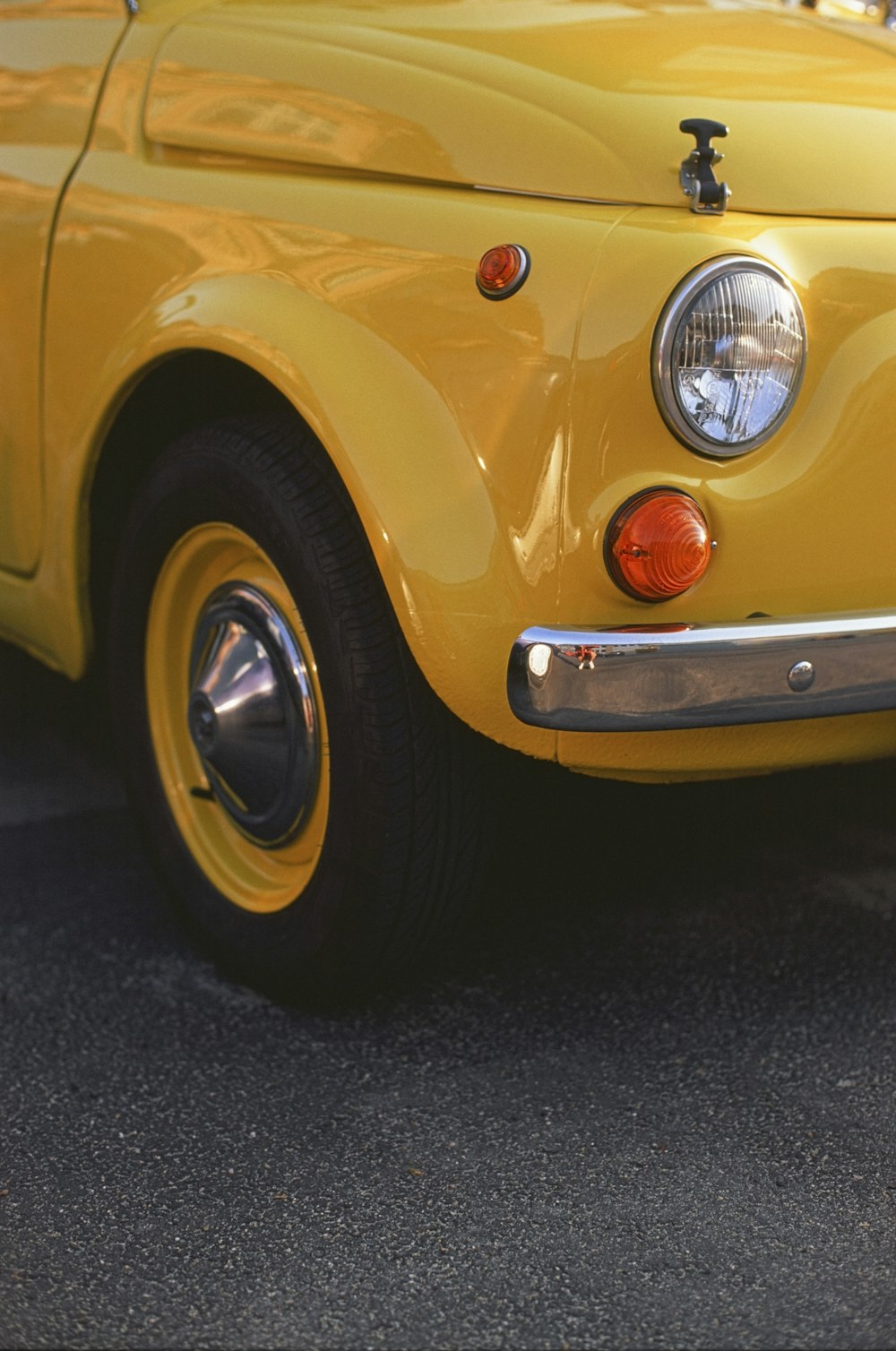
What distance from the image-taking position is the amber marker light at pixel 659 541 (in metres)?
1.83

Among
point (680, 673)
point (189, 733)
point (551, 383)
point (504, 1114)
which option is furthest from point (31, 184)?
point (504, 1114)

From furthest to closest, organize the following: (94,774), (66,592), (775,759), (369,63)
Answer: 1. (94,774)
2. (66,592)
3. (369,63)
4. (775,759)

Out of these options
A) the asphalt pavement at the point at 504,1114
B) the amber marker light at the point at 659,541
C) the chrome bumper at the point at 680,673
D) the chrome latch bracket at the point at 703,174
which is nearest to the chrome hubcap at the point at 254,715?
the asphalt pavement at the point at 504,1114

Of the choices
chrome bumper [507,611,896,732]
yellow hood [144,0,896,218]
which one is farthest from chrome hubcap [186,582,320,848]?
yellow hood [144,0,896,218]

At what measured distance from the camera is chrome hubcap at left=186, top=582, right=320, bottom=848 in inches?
88.2

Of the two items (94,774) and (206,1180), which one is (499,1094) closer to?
(206,1180)

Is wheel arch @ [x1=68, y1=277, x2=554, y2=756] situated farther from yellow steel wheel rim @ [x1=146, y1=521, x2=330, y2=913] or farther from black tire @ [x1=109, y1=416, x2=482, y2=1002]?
yellow steel wheel rim @ [x1=146, y1=521, x2=330, y2=913]

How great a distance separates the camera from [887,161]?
204cm

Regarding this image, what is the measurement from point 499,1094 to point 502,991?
29cm

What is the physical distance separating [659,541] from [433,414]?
319mm

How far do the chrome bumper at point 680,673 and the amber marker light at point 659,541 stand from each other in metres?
0.06

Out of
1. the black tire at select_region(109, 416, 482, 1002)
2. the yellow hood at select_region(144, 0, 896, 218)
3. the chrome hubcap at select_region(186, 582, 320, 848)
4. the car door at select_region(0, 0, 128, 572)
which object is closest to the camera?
the yellow hood at select_region(144, 0, 896, 218)

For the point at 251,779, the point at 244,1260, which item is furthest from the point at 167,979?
the point at 244,1260

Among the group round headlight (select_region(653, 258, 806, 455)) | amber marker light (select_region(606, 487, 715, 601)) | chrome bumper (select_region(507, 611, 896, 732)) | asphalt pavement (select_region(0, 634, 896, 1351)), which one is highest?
round headlight (select_region(653, 258, 806, 455))
